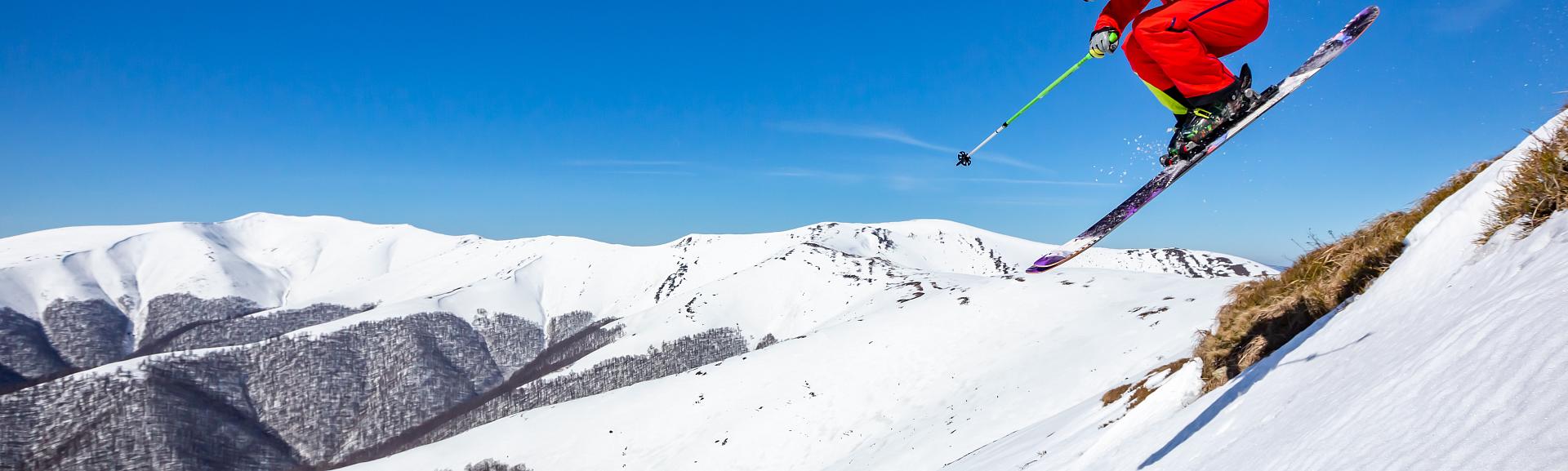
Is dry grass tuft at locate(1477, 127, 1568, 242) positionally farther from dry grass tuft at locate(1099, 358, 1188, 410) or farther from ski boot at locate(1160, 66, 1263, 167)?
dry grass tuft at locate(1099, 358, 1188, 410)

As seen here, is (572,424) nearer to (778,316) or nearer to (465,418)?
(465,418)

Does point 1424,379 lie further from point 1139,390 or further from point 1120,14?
point 1139,390

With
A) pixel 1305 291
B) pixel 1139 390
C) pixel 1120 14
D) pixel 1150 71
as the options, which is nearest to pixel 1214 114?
pixel 1150 71

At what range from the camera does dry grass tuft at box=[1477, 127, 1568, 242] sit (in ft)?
15.6

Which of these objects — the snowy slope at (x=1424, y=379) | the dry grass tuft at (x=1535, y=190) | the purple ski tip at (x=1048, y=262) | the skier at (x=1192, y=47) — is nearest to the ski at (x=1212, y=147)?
the purple ski tip at (x=1048, y=262)

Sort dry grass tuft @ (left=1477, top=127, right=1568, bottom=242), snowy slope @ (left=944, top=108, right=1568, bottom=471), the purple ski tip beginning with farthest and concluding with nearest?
the purple ski tip < dry grass tuft @ (left=1477, top=127, right=1568, bottom=242) < snowy slope @ (left=944, top=108, right=1568, bottom=471)

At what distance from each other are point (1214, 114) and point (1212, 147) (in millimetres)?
1191

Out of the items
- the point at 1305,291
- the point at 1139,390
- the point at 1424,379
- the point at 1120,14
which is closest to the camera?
the point at 1424,379

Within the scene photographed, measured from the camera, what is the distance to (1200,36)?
6379 millimetres

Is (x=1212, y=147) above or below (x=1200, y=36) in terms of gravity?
below

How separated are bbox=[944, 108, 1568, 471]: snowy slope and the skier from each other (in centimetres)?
232

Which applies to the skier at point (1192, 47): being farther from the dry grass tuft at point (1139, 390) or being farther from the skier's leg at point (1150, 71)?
the dry grass tuft at point (1139, 390)

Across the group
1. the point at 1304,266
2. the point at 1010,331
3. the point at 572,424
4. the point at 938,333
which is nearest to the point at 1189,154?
the point at 1304,266

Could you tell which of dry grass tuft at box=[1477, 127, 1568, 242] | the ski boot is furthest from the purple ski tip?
dry grass tuft at box=[1477, 127, 1568, 242]
